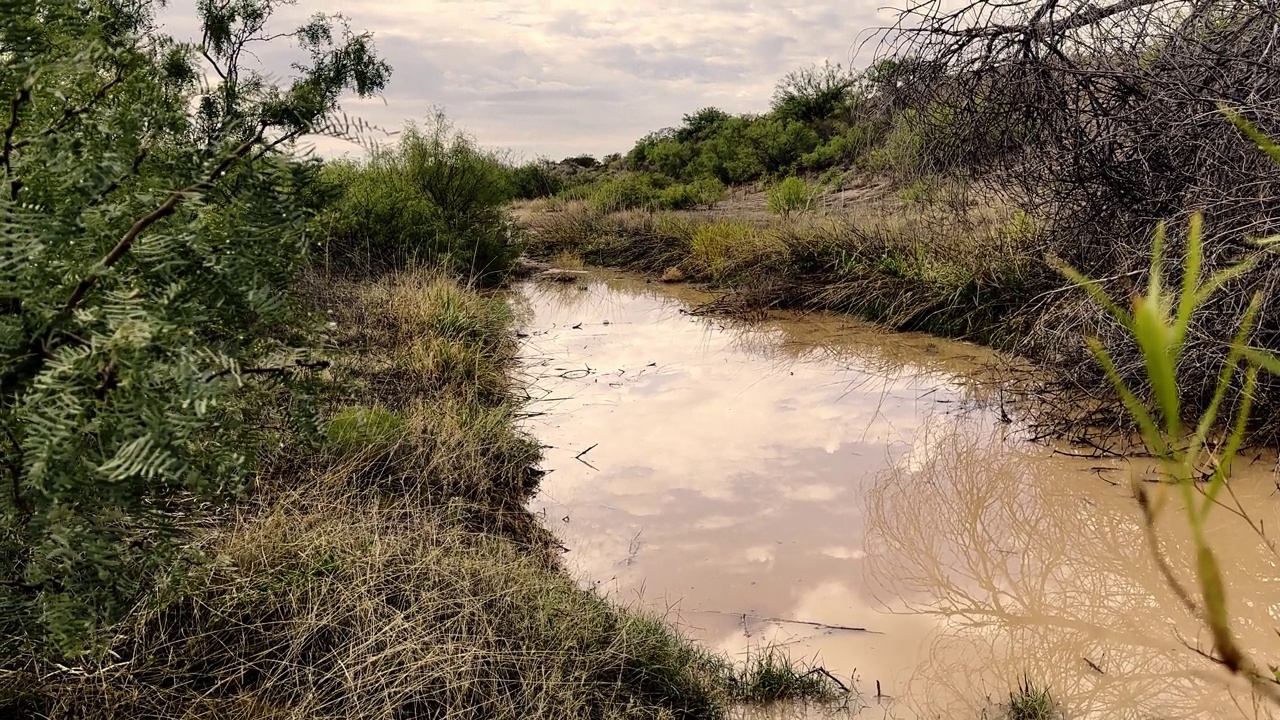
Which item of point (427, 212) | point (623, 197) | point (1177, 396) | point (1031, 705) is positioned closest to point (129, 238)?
point (1177, 396)

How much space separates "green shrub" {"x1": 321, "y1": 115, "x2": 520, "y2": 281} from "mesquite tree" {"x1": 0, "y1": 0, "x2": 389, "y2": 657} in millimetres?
8249

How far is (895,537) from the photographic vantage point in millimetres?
4602

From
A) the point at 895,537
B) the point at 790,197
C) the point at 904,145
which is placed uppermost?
the point at 904,145

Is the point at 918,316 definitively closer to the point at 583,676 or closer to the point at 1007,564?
the point at 1007,564

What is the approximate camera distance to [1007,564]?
4262 millimetres

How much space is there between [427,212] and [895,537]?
8.47 metres

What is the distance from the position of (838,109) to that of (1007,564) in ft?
67.0

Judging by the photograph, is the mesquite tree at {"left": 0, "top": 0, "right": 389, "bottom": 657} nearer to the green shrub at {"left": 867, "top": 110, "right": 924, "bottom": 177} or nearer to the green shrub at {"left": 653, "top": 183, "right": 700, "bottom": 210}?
the green shrub at {"left": 867, "top": 110, "right": 924, "bottom": 177}

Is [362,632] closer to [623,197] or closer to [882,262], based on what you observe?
[882,262]

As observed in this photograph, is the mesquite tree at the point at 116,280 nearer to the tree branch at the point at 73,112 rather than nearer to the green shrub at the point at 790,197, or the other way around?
the tree branch at the point at 73,112

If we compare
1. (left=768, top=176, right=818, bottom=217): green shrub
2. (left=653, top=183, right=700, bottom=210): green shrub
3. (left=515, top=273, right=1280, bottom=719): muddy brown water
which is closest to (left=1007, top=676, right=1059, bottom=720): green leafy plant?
(left=515, top=273, right=1280, bottom=719): muddy brown water

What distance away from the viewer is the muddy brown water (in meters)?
3.42

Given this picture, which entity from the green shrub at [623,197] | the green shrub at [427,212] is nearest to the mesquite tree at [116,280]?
the green shrub at [427,212]

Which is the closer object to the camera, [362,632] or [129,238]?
[129,238]
